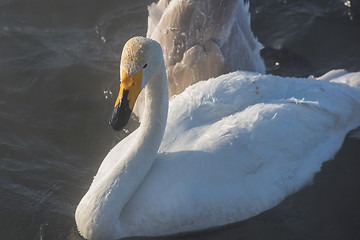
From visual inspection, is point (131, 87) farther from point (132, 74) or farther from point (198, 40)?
point (198, 40)

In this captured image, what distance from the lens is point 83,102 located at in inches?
310

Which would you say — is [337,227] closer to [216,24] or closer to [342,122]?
[342,122]

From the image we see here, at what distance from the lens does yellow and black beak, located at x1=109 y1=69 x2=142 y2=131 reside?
15.8 ft

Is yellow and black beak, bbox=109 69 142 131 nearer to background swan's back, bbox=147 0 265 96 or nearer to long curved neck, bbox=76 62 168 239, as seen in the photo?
long curved neck, bbox=76 62 168 239

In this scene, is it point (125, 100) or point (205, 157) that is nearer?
point (125, 100)

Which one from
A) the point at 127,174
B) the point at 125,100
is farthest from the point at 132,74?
the point at 127,174

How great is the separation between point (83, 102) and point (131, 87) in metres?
3.12

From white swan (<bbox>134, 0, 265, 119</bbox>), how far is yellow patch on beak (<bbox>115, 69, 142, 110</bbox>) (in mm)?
2211

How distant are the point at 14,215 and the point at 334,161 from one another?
12.1 ft

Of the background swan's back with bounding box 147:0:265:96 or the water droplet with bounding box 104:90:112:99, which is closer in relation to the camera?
the background swan's back with bounding box 147:0:265:96

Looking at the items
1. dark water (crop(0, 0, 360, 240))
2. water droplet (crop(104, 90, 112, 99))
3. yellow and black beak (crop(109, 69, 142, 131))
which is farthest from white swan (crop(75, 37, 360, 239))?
water droplet (crop(104, 90, 112, 99))

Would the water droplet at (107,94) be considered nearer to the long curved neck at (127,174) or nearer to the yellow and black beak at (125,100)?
the long curved neck at (127,174)

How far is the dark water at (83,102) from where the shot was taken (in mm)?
5910

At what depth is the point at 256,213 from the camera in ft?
18.4
